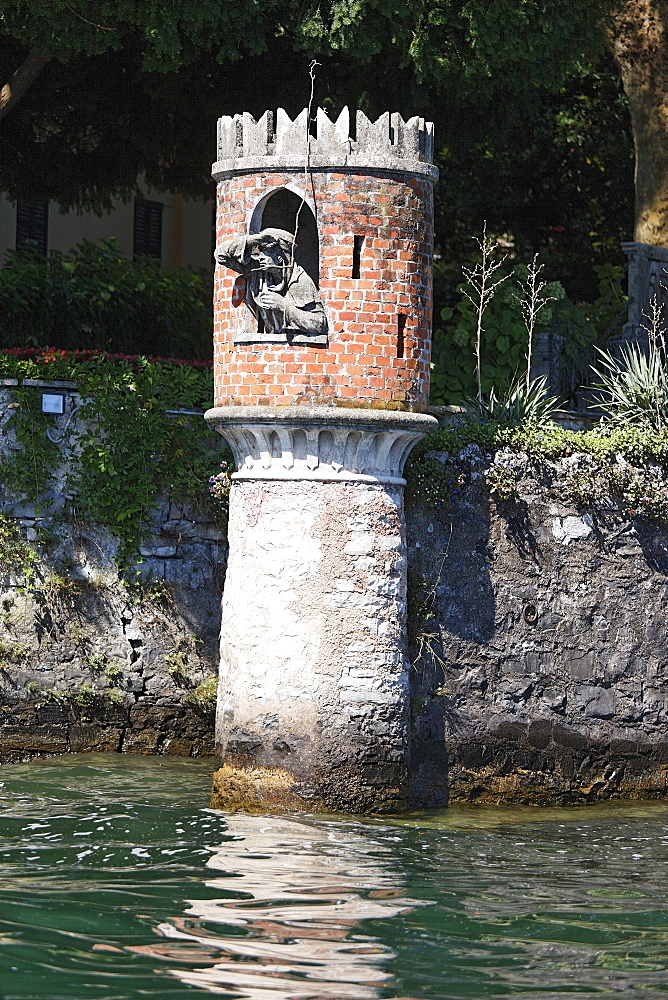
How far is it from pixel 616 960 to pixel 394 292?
5.09 m

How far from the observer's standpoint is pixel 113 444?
1205cm

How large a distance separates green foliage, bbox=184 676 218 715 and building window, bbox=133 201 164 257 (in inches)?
521

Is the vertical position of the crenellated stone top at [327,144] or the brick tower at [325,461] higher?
the crenellated stone top at [327,144]

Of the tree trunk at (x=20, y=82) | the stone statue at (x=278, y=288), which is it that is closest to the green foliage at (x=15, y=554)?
the stone statue at (x=278, y=288)

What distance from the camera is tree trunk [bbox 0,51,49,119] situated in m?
14.3

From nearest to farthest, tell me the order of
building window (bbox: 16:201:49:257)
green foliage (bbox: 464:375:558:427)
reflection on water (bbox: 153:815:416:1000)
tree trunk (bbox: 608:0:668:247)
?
1. reflection on water (bbox: 153:815:416:1000)
2. green foliage (bbox: 464:375:558:427)
3. tree trunk (bbox: 608:0:668:247)
4. building window (bbox: 16:201:49:257)

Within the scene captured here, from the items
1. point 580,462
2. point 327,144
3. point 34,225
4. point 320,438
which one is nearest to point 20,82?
point 327,144

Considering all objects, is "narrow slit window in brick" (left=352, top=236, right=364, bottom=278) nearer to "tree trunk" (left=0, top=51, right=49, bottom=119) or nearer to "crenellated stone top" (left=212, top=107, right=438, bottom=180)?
"crenellated stone top" (left=212, top=107, right=438, bottom=180)

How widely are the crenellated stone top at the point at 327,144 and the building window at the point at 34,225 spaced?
11702mm

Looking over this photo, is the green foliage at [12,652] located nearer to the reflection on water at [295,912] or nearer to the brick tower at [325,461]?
the brick tower at [325,461]

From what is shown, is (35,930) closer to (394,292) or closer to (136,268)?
(394,292)

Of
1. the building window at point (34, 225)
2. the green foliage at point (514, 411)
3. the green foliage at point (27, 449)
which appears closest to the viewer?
the green foliage at point (514, 411)

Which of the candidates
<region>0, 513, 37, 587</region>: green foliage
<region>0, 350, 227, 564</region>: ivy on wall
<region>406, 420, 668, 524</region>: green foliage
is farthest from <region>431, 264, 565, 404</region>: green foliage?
<region>0, 513, 37, 587</region>: green foliage

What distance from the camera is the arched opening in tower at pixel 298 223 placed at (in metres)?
11.3
